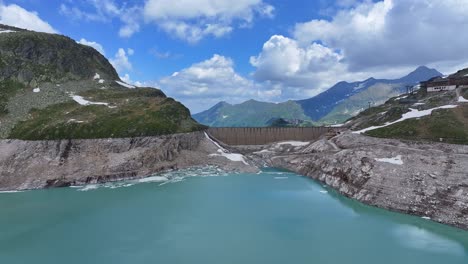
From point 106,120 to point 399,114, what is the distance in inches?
2973

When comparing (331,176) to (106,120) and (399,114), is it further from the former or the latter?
(106,120)

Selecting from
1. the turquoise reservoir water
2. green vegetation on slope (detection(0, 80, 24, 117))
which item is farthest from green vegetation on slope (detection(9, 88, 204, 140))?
the turquoise reservoir water

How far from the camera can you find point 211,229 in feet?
145

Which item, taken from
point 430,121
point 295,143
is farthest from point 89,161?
point 430,121

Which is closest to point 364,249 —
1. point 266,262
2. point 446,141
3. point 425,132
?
point 266,262

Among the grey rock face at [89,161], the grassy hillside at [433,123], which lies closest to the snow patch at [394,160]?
the grassy hillside at [433,123]

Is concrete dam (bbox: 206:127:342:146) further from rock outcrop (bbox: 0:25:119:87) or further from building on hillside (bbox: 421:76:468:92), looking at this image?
rock outcrop (bbox: 0:25:119:87)

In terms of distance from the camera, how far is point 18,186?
6700 cm

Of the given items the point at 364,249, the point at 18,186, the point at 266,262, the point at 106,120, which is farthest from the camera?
the point at 106,120

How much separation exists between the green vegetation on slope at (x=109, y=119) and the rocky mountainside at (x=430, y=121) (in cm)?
5070

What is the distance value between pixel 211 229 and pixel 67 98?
77042 mm

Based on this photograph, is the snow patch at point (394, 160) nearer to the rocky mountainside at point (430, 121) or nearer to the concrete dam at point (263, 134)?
the rocky mountainside at point (430, 121)

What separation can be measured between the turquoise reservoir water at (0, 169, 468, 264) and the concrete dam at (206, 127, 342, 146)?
50953 millimetres

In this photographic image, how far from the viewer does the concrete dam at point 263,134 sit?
380 feet
